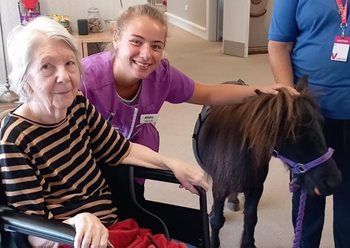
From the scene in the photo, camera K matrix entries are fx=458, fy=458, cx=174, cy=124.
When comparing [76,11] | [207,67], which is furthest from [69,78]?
[207,67]

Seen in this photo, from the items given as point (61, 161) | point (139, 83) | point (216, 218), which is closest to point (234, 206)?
point (216, 218)

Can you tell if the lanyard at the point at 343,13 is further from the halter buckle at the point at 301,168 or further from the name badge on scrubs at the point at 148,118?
the name badge on scrubs at the point at 148,118

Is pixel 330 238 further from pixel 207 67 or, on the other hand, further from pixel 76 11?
pixel 207 67

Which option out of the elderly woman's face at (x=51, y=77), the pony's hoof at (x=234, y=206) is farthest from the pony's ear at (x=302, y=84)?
the pony's hoof at (x=234, y=206)

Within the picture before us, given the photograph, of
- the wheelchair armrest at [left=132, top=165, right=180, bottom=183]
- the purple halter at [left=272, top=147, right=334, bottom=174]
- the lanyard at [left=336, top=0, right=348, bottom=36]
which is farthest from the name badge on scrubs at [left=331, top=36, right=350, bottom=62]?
the wheelchair armrest at [left=132, top=165, right=180, bottom=183]

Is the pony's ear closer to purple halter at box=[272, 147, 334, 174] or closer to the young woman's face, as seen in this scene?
purple halter at box=[272, 147, 334, 174]

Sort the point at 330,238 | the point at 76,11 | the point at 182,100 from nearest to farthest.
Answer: the point at 182,100 < the point at 330,238 < the point at 76,11

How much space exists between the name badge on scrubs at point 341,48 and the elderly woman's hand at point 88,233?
3.02ft

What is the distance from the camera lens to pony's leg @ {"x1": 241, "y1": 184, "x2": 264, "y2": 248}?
174 cm

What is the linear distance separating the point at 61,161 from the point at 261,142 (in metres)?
0.61

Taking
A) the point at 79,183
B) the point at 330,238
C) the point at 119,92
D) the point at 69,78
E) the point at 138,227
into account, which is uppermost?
the point at 69,78

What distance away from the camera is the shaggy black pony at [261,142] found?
4.60ft

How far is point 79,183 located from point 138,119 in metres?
0.38

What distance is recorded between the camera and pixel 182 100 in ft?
5.45
